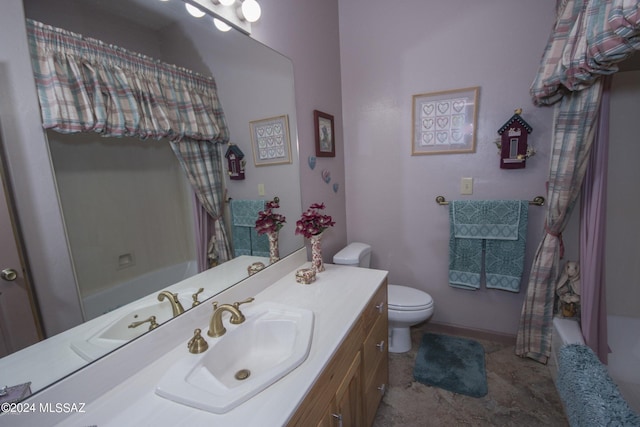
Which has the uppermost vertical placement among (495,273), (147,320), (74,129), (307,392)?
(74,129)

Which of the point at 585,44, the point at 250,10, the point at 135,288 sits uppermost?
the point at 250,10

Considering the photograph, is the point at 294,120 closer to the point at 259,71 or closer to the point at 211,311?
the point at 259,71

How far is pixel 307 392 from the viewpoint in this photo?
2.51 ft

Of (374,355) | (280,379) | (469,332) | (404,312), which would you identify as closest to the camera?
(280,379)

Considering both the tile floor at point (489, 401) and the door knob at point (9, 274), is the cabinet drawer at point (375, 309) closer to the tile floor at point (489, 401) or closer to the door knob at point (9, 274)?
the tile floor at point (489, 401)

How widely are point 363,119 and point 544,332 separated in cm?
193

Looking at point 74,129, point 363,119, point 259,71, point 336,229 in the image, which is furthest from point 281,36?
point 336,229

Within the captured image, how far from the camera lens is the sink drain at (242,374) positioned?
945 millimetres

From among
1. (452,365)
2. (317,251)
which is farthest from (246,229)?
(452,365)

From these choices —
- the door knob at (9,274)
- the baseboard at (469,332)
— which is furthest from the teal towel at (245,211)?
the baseboard at (469,332)

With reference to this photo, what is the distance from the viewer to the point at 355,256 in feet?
6.70

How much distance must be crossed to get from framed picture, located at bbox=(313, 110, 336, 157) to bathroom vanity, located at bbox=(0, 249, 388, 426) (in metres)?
0.89

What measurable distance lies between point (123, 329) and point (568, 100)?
226 centimetres

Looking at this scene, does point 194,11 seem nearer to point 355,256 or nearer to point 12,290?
point 12,290
